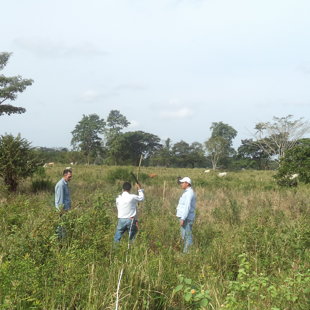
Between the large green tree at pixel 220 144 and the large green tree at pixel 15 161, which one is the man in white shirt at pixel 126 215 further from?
the large green tree at pixel 220 144

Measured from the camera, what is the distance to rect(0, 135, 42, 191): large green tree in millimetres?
12750

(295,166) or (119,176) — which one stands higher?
(295,166)

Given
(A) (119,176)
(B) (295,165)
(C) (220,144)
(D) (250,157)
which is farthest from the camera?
(D) (250,157)

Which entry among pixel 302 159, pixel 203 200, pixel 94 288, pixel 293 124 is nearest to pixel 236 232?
pixel 94 288

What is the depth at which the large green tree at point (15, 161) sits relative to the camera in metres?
12.8

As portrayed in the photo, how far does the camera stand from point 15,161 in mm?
12891

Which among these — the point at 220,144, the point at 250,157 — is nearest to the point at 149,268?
the point at 220,144

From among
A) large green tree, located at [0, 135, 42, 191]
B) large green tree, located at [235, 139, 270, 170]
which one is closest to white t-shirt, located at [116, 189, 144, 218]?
large green tree, located at [0, 135, 42, 191]

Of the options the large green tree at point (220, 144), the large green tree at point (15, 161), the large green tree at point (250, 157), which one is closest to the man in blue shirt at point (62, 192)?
the large green tree at point (15, 161)

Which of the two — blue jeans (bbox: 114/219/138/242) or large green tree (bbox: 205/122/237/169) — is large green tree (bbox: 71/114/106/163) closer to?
large green tree (bbox: 205/122/237/169)

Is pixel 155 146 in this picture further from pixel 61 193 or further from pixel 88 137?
pixel 61 193

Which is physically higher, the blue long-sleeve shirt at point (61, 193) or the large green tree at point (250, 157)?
the large green tree at point (250, 157)

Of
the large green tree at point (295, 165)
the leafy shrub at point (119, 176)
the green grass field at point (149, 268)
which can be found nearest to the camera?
the green grass field at point (149, 268)

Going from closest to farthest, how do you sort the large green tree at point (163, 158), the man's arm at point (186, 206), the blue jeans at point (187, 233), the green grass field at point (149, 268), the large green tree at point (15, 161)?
the green grass field at point (149, 268) < the blue jeans at point (187, 233) < the man's arm at point (186, 206) < the large green tree at point (15, 161) < the large green tree at point (163, 158)
